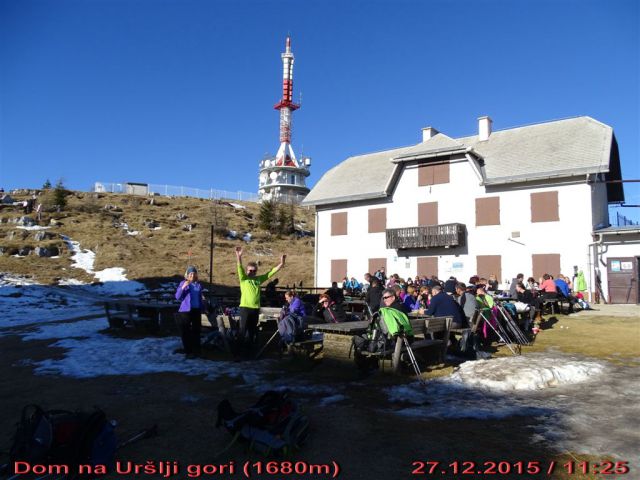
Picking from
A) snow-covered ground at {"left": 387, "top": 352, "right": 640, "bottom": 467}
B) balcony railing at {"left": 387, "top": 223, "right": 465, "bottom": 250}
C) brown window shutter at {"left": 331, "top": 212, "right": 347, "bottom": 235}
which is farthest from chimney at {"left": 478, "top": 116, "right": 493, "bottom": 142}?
snow-covered ground at {"left": 387, "top": 352, "right": 640, "bottom": 467}

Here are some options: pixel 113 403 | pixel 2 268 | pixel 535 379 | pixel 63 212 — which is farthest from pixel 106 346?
pixel 63 212

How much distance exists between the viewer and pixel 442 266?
81.3 feet

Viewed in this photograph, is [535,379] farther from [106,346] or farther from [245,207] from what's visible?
[245,207]

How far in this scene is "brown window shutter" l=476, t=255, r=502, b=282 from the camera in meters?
22.8

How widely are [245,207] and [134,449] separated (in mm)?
58891

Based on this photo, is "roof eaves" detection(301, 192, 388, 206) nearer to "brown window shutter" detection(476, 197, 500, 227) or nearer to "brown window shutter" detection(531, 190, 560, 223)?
"brown window shutter" detection(476, 197, 500, 227)

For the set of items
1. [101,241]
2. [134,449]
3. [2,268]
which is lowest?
[134,449]

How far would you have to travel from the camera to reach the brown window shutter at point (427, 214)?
2497 centimetres

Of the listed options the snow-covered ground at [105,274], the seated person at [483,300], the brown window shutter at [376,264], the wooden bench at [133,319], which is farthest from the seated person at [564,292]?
the snow-covered ground at [105,274]

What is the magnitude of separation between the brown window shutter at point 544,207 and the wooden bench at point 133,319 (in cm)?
1739

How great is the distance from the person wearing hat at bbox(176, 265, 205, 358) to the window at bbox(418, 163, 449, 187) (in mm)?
18557

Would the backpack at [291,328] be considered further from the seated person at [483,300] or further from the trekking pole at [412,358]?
the seated person at [483,300]

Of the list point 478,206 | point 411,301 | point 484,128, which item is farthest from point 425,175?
point 411,301
